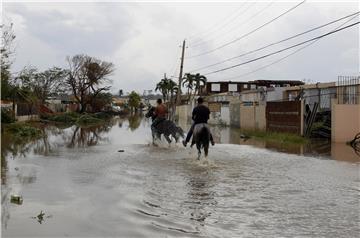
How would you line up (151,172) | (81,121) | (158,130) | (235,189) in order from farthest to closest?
(81,121) → (158,130) → (151,172) → (235,189)

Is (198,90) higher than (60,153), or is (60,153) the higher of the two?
(198,90)

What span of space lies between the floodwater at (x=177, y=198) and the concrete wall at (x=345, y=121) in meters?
10.6

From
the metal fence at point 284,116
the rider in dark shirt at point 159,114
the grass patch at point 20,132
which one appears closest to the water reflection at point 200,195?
the rider in dark shirt at point 159,114

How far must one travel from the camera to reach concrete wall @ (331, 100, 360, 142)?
27.1m

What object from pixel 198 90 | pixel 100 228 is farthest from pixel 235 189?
pixel 198 90

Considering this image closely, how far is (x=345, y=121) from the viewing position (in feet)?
89.0

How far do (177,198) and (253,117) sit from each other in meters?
32.0

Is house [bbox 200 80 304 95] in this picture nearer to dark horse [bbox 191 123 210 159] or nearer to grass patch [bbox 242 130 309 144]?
grass patch [bbox 242 130 309 144]

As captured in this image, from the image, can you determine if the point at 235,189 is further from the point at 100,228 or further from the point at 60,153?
the point at 60,153

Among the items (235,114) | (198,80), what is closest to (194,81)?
(198,80)

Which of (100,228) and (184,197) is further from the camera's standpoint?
(184,197)

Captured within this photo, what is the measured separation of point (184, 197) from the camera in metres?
10.0

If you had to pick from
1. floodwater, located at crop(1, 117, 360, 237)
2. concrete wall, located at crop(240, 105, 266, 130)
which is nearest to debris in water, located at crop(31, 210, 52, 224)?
floodwater, located at crop(1, 117, 360, 237)

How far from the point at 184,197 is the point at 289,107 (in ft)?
74.6
